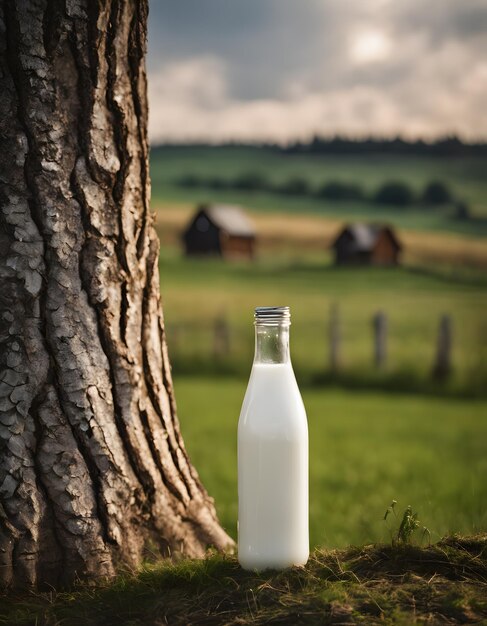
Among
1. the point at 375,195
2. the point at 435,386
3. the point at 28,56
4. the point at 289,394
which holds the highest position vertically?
the point at 375,195

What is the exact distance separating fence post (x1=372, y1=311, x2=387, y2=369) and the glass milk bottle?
1233 cm

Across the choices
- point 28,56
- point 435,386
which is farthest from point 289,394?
point 435,386

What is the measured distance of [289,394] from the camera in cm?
212

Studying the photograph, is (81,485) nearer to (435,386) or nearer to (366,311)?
(435,386)

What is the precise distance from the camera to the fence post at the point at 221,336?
17.0 m

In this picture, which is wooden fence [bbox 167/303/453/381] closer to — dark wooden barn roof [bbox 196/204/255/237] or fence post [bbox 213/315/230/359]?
fence post [bbox 213/315/230/359]

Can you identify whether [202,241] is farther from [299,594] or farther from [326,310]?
[299,594]

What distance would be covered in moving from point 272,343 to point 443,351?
498 inches

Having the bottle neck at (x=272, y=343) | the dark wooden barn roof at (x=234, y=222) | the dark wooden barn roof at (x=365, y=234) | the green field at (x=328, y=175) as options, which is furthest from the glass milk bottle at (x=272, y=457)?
the dark wooden barn roof at (x=234, y=222)

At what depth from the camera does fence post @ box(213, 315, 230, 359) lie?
1705 centimetres

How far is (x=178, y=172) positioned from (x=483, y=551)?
677 inches

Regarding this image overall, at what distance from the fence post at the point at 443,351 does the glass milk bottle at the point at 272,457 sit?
11.9 m

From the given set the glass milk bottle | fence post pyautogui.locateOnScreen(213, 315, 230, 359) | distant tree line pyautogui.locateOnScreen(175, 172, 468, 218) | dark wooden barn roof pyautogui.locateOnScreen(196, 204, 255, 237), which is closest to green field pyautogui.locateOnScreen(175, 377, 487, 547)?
the glass milk bottle

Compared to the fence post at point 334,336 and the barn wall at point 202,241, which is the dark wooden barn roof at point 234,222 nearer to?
the barn wall at point 202,241
